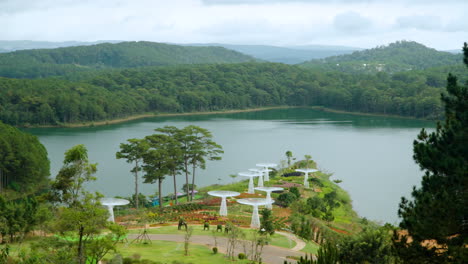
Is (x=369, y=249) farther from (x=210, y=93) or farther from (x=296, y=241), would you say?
(x=210, y=93)

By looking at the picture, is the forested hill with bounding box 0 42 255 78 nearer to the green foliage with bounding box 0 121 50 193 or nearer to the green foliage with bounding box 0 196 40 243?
the green foliage with bounding box 0 121 50 193

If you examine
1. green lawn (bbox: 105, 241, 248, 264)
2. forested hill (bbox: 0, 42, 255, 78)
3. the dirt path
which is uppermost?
forested hill (bbox: 0, 42, 255, 78)

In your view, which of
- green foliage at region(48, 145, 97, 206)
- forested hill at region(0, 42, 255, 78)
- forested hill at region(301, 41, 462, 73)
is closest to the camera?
green foliage at region(48, 145, 97, 206)

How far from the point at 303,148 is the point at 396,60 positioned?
414 ft

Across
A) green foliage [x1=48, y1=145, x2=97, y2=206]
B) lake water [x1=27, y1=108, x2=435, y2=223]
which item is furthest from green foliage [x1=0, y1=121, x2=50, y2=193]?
green foliage [x1=48, y1=145, x2=97, y2=206]

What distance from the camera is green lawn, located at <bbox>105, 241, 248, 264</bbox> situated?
15977 millimetres

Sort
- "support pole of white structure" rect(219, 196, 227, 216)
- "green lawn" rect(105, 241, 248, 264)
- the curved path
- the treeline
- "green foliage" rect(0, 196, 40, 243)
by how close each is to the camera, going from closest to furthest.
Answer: "green lawn" rect(105, 241, 248, 264) < the curved path < "green foliage" rect(0, 196, 40, 243) < "support pole of white structure" rect(219, 196, 227, 216) < the treeline

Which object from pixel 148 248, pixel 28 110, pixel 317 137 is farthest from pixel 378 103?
pixel 148 248

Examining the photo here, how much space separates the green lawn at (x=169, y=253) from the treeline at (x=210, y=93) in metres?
56.5

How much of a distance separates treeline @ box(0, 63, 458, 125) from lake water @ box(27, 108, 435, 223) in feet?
14.6

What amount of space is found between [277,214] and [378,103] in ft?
220

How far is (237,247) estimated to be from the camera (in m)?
18.0

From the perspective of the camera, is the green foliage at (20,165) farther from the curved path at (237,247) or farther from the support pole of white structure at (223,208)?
the curved path at (237,247)

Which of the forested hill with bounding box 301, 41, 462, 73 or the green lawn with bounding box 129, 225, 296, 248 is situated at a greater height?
the forested hill with bounding box 301, 41, 462, 73
